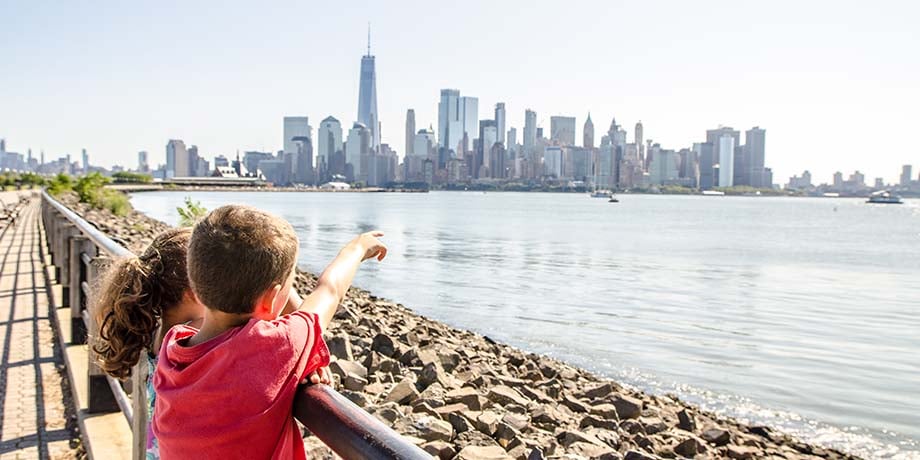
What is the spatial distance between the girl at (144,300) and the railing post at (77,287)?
350cm

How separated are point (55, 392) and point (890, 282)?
1077 inches

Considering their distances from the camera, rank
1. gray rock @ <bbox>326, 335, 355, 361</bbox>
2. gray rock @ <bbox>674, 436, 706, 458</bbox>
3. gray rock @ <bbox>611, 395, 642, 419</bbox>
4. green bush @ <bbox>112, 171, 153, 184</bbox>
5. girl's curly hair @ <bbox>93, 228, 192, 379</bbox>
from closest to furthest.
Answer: girl's curly hair @ <bbox>93, 228, 192, 379</bbox>
gray rock @ <bbox>674, 436, 706, 458</bbox>
gray rock @ <bbox>326, 335, 355, 361</bbox>
gray rock @ <bbox>611, 395, 642, 419</bbox>
green bush @ <bbox>112, 171, 153, 184</bbox>

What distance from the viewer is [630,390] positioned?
411 inches

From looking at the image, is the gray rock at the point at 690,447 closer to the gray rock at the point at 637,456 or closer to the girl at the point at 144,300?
the gray rock at the point at 637,456

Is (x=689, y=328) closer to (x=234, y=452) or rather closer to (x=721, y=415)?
(x=721, y=415)

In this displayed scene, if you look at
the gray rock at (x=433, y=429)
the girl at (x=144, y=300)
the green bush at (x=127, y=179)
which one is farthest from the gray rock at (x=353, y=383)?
the green bush at (x=127, y=179)

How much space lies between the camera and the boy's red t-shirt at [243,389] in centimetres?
163

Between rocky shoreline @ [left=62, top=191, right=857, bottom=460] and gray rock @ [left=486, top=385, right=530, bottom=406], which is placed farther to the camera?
gray rock @ [left=486, top=385, right=530, bottom=406]

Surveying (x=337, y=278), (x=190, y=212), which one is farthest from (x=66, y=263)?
(x=190, y=212)

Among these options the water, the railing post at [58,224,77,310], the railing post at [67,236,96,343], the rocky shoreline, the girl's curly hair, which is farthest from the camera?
the water

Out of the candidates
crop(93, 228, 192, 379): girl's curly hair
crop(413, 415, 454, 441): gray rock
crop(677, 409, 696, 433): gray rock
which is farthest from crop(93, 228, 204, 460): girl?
crop(677, 409, 696, 433): gray rock

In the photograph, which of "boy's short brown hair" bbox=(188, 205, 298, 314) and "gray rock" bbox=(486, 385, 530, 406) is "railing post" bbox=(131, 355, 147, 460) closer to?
"boy's short brown hair" bbox=(188, 205, 298, 314)

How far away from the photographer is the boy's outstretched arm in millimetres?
1981

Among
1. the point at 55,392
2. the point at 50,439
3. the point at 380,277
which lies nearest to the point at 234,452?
the point at 50,439
